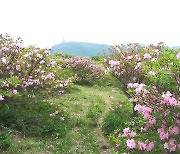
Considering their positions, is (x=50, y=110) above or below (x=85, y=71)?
below

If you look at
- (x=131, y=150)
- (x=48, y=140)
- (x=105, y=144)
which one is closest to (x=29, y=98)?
(x=48, y=140)

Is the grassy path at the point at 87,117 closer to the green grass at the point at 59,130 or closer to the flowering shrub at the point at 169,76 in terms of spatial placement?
the green grass at the point at 59,130

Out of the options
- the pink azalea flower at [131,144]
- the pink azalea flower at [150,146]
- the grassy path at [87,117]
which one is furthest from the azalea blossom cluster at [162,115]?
the grassy path at [87,117]

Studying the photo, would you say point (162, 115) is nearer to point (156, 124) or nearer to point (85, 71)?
point (156, 124)

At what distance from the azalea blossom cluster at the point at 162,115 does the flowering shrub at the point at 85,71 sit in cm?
1206

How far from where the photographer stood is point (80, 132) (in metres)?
11.0

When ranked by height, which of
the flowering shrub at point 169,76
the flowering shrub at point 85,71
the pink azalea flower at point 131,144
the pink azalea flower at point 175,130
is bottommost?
the flowering shrub at point 85,71

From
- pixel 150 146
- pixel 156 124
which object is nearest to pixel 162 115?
pixel 156 124

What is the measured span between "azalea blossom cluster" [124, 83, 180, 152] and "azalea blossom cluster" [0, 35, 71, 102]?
4.88 metres

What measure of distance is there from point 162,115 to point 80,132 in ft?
17.8

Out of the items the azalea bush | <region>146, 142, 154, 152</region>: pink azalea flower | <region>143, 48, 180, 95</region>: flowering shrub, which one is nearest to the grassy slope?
the azalea bush

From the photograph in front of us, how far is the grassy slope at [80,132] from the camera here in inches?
385

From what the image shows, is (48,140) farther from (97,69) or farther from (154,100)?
(97,69)

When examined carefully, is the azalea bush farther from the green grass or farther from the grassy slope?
the green grass
